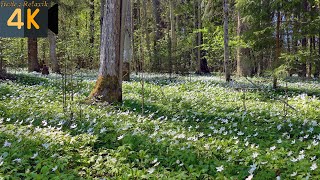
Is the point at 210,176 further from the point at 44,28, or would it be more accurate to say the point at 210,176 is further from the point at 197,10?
the point at 197,10

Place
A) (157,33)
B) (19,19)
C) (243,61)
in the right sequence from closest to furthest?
(243,61), (19,19), (157,33)

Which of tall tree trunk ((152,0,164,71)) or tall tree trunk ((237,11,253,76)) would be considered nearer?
tall tree trunk ((237,11,253,76))

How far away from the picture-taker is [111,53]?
7.79 meters

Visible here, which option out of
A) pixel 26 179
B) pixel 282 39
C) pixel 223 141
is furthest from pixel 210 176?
pixel 282 39

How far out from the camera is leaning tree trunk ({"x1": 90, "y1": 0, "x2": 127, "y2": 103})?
25.4 feet

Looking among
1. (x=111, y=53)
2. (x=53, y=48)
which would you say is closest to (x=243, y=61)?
(x=111, y=53)

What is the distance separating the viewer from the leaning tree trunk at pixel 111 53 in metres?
7.75

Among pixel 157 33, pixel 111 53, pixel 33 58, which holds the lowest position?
pixel 111 53

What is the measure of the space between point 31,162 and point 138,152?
1.39 m

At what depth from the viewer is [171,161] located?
3.89 meters

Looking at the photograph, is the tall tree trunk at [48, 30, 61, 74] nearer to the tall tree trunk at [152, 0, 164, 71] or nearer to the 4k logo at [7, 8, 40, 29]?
the 4k logo at [7, 8, 40, 29]

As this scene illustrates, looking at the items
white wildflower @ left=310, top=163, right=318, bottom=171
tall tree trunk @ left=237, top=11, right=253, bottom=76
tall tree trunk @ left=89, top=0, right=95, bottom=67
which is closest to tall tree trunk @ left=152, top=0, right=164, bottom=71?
tall tree trunk @ left=237, top=11, right=253, bottom=76

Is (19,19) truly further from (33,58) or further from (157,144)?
(157,144)

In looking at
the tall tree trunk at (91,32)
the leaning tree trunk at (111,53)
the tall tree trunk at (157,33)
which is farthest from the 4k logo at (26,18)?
the leaning tree trunk at (111,53)
